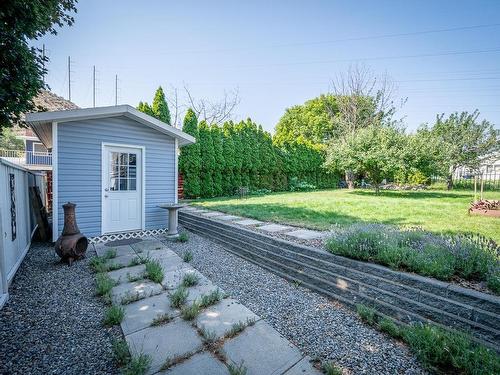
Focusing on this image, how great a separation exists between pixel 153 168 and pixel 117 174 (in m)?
0.85

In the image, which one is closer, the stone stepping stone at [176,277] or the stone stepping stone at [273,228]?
the stone stepping stone at [176,277]

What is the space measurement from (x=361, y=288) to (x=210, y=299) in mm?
1850

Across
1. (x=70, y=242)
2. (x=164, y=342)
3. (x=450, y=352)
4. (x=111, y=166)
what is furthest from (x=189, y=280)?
(x=111, y=166)

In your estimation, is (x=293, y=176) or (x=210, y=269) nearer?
(x=210, y=269)

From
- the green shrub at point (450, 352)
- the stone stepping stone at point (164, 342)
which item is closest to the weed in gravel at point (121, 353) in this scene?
the stone stepping stone at point (164, 342)

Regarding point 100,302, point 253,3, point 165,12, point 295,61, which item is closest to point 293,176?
point 295,61

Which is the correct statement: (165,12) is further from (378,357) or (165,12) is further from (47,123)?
(378,357)

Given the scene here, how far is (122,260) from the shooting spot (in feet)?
13.9

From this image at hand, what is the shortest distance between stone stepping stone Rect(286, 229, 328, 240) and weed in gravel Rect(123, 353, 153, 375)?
3019 mm

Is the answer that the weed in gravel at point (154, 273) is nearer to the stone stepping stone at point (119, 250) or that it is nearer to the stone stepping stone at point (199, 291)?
the stone stepping stone at point (199, 291)

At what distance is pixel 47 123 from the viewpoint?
4.91 m

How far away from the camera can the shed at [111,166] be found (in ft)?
16.3

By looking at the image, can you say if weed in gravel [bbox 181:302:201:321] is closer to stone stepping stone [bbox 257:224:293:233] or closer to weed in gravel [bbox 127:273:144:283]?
weed in gravel [bbox 127:273:144:283]

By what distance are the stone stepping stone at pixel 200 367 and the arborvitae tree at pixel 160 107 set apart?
1144cm
